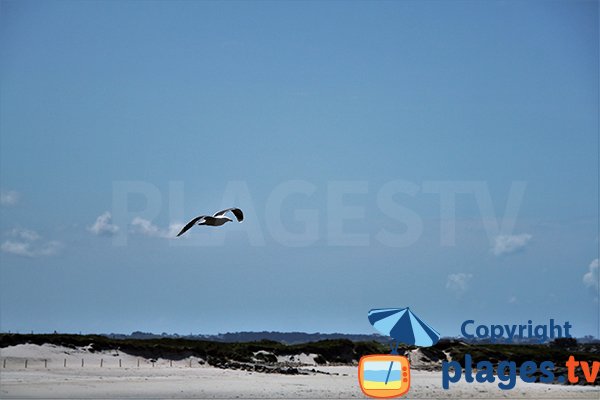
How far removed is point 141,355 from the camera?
42.8 meters

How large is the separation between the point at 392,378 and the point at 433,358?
2924 cm

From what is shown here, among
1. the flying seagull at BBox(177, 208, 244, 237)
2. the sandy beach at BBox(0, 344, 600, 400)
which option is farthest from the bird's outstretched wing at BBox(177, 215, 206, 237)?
the sandy beach at BBox(0, 344, 600, 400)

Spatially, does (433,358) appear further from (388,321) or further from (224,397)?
(388,321)

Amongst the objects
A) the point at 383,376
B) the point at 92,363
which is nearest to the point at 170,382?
the point at 92,363

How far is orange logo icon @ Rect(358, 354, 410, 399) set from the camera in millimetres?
16625

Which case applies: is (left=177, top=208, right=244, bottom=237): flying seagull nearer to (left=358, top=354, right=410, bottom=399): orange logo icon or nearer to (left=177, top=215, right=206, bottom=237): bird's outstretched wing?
(left=177, top=215, right=206, bottom=237): bird's outstretched wing

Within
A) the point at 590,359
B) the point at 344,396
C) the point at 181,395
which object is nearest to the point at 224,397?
the point at 181,395

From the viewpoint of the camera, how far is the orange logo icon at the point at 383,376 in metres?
16.6

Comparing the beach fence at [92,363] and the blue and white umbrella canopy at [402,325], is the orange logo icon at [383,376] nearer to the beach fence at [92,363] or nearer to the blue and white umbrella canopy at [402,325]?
the blue and white umbrella canopy at [402,325]

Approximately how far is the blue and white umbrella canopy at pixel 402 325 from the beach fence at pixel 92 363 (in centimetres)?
2184

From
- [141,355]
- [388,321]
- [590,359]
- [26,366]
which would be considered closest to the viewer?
[388,321]

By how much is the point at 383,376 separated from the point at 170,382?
58.0ft

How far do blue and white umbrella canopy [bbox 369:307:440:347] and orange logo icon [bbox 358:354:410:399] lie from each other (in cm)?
288

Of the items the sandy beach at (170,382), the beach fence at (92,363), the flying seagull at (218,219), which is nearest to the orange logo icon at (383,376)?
the flying seagull at (218,219)
